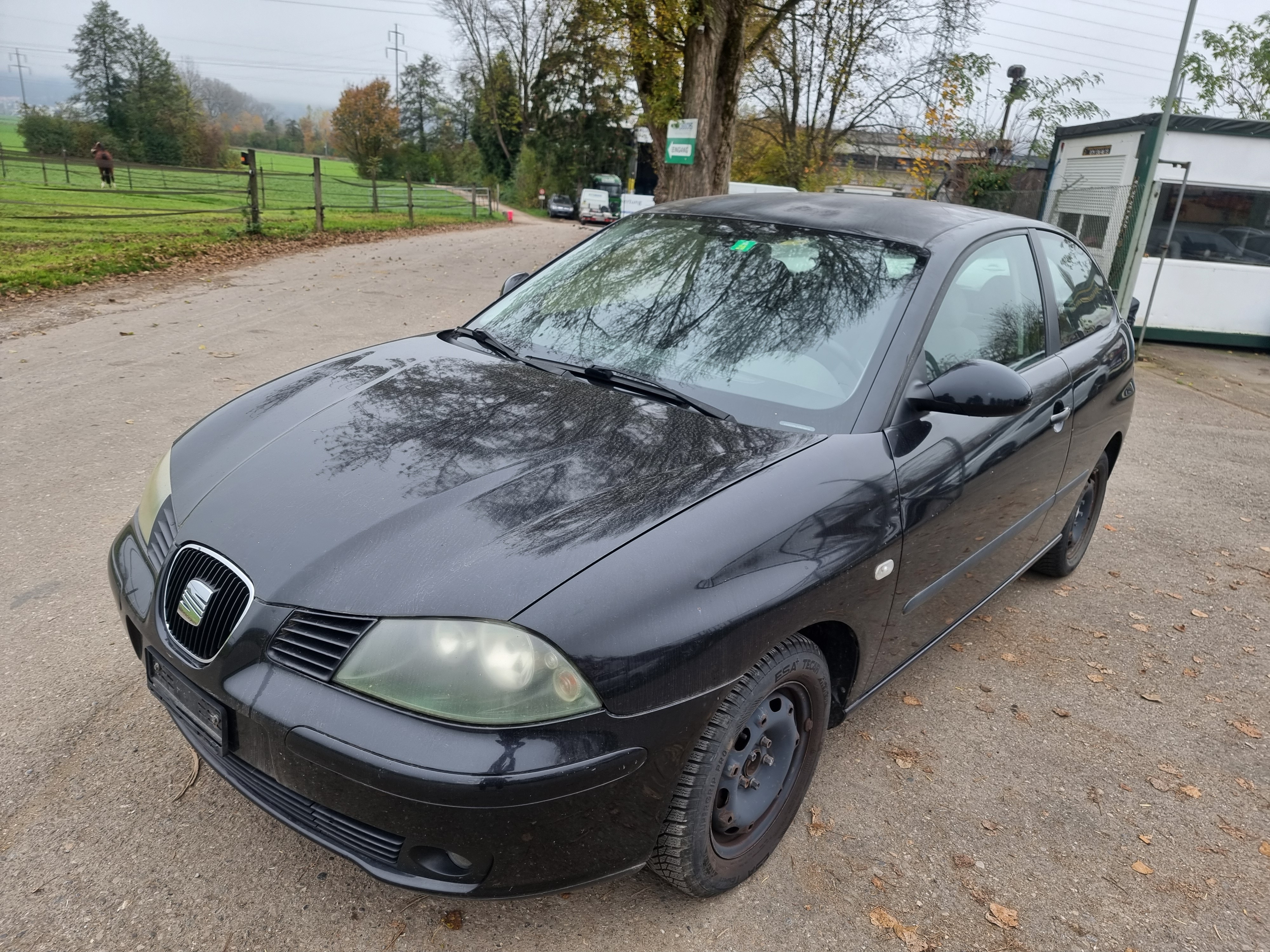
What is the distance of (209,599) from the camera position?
1982mm

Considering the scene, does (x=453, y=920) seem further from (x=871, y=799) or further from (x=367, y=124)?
(x=367, y=124)

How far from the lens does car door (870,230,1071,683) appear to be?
2602 millimetres

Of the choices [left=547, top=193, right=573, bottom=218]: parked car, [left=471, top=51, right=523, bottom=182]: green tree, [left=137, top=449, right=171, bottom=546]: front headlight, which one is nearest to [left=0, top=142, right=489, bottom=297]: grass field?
[left=137, top=449, right=171, bottom=546]: front headlight

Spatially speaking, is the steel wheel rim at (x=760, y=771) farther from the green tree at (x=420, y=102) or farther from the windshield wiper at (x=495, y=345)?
the green tree at (x=420, y=102)

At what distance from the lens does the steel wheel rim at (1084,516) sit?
4410 mm

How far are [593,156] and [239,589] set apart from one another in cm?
5318

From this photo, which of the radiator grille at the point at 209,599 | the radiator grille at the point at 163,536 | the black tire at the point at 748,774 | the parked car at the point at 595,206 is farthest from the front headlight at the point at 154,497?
the parked car at the point at 595,206

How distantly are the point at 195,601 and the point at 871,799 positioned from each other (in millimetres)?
2038

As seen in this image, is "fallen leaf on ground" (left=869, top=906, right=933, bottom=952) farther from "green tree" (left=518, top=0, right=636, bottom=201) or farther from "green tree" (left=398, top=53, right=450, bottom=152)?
"green tree" (left=398, top=53, right=450, bottom=152)

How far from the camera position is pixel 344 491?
2113 mm

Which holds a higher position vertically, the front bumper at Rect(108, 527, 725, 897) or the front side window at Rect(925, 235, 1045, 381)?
the front side window at Rect(925, 235, 1045, 381)

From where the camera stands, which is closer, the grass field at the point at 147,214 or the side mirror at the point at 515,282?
the side mirror at the point at 515,282

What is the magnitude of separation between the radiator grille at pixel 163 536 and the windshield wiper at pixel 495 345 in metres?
1.16

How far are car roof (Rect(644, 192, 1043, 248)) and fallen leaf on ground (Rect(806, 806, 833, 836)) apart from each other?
188cm
